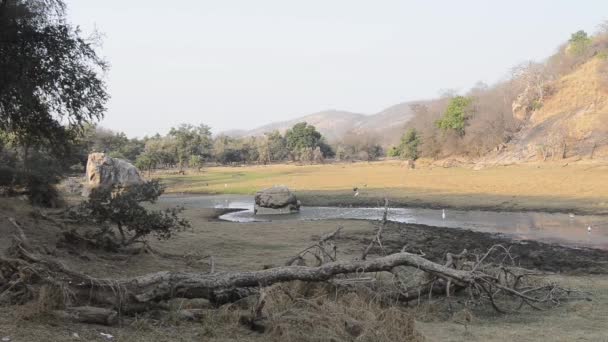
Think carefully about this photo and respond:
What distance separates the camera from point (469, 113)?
7556 centimetres

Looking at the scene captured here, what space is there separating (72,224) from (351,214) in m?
17.9

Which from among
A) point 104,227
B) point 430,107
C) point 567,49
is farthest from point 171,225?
point 430,107

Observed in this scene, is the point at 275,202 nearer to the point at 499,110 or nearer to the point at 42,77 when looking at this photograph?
the point at 42,77

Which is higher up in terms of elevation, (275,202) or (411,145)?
(411,145)

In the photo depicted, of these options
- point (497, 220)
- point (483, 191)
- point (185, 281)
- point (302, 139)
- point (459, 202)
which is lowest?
point (497, 220)

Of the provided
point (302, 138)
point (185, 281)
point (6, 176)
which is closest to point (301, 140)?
point (302, 138)

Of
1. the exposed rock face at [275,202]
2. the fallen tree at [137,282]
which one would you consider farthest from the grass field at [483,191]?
the fallen tree at [137,282]

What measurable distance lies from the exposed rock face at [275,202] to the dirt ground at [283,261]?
7.03m

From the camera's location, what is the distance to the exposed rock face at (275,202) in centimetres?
3094

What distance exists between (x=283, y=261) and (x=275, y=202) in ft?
58.1

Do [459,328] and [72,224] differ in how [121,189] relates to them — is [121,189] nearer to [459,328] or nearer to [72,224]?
[72,224]

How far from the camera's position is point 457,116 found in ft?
247

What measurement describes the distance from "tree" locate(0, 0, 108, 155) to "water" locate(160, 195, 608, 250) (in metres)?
14.2

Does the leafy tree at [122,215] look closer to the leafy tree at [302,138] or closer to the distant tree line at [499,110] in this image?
the distant tree line at [499,110]
